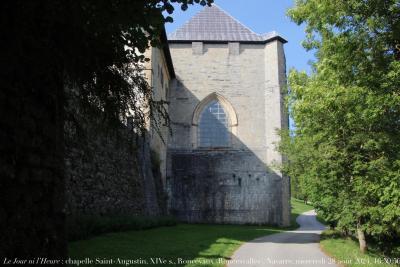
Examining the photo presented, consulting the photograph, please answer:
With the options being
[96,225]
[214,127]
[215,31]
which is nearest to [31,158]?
[96,225]

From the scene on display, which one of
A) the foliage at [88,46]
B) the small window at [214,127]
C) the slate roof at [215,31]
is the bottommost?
the foliage at [88,46]

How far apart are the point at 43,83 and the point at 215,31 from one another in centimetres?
2961

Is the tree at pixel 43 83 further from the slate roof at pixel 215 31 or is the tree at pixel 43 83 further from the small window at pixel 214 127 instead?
the slate roof at pixel 215 31

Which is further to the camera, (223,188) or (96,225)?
(223,188)

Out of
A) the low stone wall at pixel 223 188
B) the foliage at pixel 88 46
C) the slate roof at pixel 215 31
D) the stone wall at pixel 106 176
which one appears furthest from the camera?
the slate roof at pixel 215 31

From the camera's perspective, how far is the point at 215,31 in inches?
1267

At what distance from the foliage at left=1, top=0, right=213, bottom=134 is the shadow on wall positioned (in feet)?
77.0

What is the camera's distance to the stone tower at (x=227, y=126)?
28406 mm

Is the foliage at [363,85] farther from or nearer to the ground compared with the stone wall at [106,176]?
farther from the ground

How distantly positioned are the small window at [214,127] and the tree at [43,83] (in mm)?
25203

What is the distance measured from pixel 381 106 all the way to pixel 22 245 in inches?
226

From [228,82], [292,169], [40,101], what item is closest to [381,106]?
[40,101]

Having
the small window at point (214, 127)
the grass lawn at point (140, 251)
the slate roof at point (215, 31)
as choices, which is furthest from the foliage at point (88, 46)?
the slate roof at point (215, 31)

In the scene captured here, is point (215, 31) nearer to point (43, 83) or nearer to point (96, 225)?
point (96, 225)
